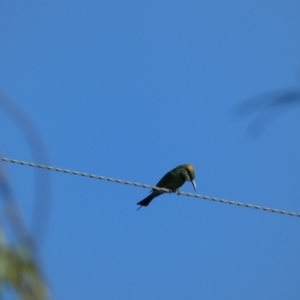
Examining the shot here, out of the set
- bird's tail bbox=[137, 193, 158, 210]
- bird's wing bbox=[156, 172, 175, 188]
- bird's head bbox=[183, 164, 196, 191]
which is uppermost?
bird's head bbox=[183, 164, 196, 191]

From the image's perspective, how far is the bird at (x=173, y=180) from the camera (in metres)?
9.44

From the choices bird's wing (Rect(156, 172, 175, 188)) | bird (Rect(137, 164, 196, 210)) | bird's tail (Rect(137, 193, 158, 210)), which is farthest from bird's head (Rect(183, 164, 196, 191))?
bird's tail (Rect(137, 193, 158, 210))

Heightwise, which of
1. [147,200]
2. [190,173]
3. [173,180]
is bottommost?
[147,200]

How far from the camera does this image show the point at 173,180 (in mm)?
9500

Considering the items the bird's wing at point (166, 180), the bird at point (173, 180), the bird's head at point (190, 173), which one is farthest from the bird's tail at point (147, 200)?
the bird's head at point (190, 173)

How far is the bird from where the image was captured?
944 centimetres

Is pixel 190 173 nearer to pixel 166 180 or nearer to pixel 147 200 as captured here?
pixel 166 180

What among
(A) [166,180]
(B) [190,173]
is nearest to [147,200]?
(A) [166,180]

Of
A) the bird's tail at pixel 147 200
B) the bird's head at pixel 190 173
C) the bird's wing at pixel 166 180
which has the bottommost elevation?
the bird's tail at pixel 147 200

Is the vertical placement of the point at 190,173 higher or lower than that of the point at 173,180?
higher

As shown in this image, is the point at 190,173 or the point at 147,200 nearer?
the point at 147,200

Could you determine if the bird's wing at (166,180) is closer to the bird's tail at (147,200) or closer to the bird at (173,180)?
the bird at (173,180)

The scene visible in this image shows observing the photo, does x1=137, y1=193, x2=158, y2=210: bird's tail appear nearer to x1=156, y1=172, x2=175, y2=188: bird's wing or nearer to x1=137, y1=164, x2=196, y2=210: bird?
x1=137, y1=164, x2=196, y2=210: bird

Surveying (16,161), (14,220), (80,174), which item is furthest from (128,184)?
(14,220)
